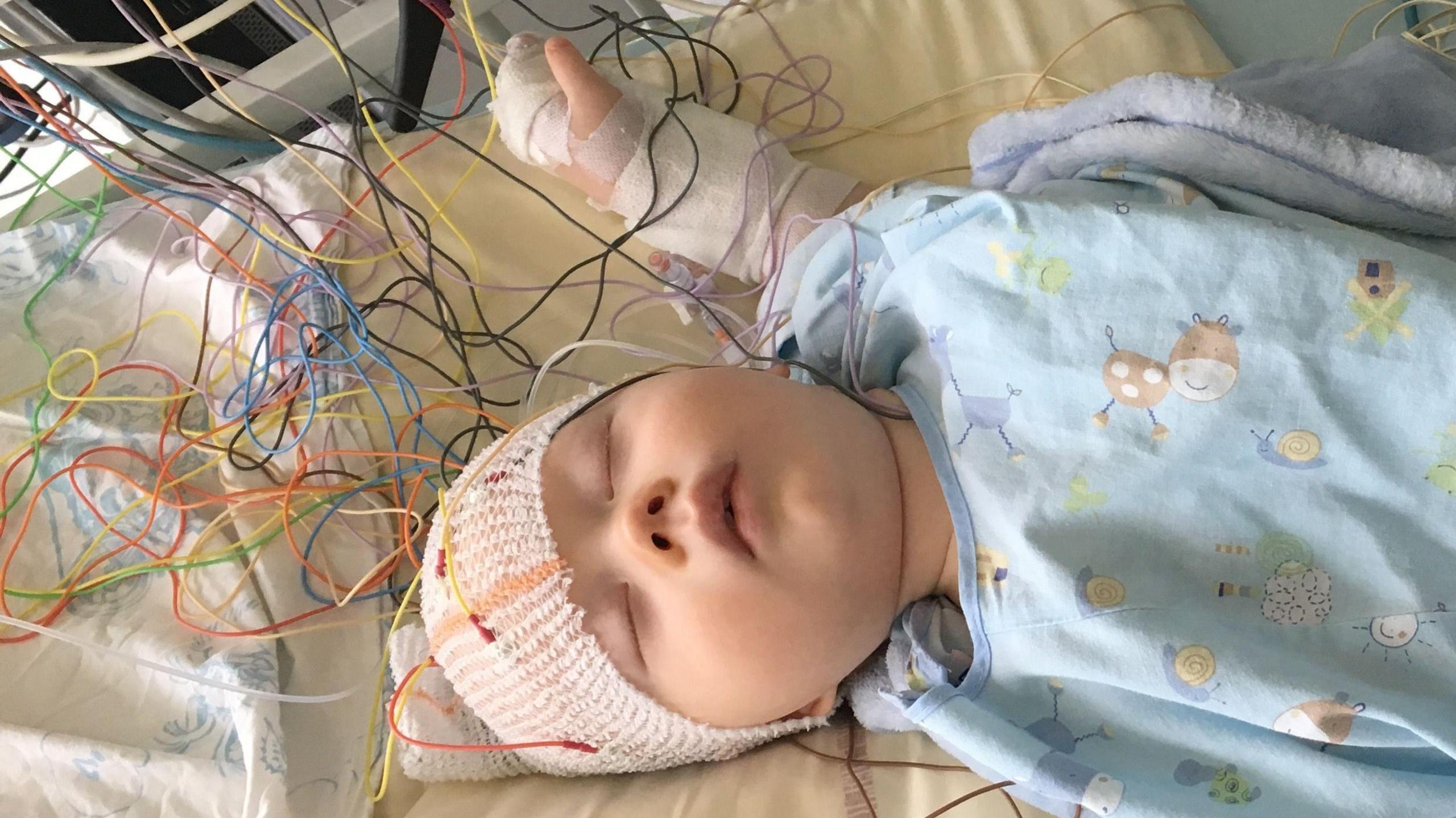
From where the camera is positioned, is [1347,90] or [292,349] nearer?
[1347,90]

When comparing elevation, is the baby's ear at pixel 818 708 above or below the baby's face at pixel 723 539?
below

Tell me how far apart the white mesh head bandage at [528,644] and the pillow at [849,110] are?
29 centimetres

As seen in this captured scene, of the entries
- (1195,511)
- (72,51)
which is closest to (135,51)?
(72,51)

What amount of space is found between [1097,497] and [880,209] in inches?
15.1

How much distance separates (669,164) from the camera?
1.10m

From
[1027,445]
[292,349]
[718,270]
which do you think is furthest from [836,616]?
[292,349]

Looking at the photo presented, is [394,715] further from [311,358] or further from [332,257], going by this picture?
[332,257]

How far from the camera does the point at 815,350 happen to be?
106 cm

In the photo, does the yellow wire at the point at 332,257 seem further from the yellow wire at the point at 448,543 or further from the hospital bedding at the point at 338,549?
the yellow wire at the point at 448,543

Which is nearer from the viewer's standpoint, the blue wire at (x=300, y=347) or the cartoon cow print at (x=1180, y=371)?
the cartoon cow print at (x=1180, y=371)

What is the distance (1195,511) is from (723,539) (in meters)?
0.40

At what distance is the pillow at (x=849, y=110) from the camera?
1.18 m

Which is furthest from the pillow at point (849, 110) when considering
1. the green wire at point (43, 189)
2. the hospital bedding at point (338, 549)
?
the green wire at point (43, 189)

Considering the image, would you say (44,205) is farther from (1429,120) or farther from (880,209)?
(1429,120)
